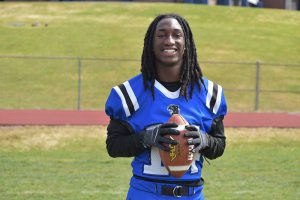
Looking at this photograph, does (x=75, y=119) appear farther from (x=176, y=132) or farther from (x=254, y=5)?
(x=254, y=5)

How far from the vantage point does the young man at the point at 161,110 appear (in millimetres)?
3365

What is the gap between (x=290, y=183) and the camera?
947cm

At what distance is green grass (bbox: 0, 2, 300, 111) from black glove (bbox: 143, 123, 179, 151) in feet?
47.4

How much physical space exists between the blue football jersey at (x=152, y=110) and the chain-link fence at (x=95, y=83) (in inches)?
633

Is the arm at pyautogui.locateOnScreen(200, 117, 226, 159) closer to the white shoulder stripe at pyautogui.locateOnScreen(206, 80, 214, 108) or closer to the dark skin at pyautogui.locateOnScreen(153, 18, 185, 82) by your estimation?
the white shoulder stripe at pyautogui.locateOnScreen(206, 80, 214, 108)

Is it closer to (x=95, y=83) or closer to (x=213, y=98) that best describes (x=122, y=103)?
(x=213, y=98)

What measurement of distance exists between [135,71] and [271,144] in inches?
496

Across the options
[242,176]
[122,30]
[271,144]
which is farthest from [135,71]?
[242,176]

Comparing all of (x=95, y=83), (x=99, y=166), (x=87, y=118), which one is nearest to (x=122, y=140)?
(x=99, y=166)

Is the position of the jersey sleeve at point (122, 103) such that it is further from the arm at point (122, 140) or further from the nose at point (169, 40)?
the nose at point (169, 40)

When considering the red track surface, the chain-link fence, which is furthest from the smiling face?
the chain-link fence

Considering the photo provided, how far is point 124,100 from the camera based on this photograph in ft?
11.1

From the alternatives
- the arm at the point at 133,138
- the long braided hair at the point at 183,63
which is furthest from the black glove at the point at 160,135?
the long braided hair at the point at 183,63

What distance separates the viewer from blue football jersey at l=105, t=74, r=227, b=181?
3.38 metres
